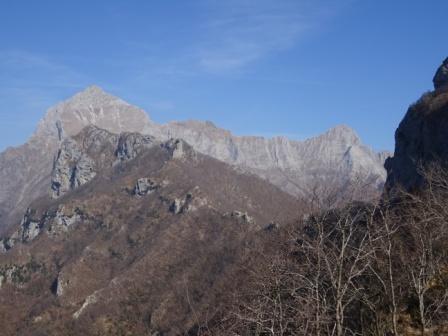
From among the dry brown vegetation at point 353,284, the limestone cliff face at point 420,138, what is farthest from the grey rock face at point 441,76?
the dry brown vegetation at point 353,284

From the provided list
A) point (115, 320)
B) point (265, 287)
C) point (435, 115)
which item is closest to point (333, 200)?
point (265, 287)

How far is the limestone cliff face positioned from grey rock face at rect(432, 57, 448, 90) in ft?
29.8

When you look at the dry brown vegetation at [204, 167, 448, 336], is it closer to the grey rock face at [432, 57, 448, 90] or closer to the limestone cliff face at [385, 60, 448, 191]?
the limestone cliff face at [385, 60, 448, 191]

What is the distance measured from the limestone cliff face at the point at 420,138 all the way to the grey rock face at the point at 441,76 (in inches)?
358

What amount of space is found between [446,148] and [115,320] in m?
154

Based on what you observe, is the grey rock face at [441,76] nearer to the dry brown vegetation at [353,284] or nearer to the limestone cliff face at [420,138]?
the limestone cliff face at [420,138]

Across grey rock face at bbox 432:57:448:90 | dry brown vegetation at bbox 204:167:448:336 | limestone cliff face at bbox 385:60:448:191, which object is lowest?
dry brown vegetation at bbox 204:167:448:336

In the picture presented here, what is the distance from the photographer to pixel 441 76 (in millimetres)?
85312

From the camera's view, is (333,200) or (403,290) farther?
(403,290)

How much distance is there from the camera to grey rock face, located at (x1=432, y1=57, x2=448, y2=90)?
84.2 m

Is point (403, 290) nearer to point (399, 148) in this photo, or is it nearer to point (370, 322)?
point (370, 322)

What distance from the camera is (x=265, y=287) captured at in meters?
19.2

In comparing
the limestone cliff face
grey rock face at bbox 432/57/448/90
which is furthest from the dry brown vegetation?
grey rock face at bbox 432/57/448/90

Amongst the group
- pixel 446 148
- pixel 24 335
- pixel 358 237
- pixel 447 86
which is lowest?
pixel 24 335
